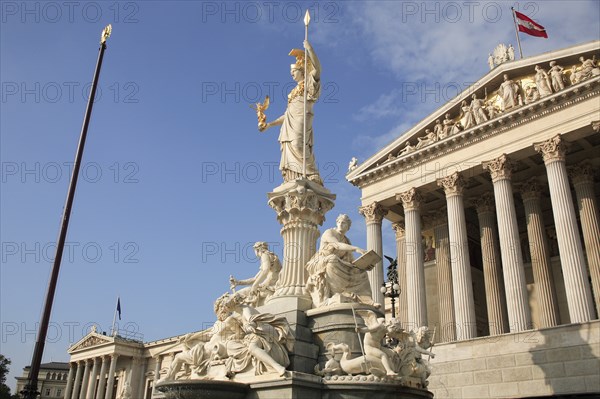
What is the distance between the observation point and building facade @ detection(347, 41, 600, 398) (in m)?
24.3

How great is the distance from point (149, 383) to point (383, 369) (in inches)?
2857

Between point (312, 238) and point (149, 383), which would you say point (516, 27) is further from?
point (149, 383)

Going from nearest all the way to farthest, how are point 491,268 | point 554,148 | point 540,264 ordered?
point 554,148 < point 540,264 < point 491,268

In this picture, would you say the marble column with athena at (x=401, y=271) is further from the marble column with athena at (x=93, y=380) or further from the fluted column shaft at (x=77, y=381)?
the fluted column shaft at (x=77, y=381)

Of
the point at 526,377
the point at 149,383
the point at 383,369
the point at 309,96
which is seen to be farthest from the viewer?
the point at 149,383

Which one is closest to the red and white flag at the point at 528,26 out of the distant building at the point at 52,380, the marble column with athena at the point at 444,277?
the marble column with athena at the point at 444,277

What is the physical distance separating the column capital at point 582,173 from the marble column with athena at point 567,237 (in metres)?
3.49

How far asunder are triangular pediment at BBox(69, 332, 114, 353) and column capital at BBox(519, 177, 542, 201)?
2464 inches

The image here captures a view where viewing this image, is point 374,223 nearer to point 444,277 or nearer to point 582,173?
point 444,277

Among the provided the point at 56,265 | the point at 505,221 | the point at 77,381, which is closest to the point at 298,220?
the point at 56,265

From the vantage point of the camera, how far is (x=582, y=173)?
30.9m

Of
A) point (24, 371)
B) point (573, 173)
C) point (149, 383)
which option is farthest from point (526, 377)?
point (24, 371)

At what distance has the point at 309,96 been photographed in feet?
45.4

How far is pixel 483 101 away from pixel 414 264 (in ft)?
36.3
